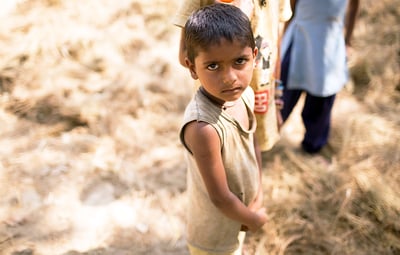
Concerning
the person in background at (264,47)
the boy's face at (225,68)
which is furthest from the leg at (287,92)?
the boy's face at (225,68)

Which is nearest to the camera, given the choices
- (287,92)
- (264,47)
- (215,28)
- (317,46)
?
(215,28)

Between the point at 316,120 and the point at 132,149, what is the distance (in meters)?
1.21

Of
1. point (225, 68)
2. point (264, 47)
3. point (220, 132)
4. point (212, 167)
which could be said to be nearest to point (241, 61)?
point (225, 68)

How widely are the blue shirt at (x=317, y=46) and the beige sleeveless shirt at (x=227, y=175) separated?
3.42 feet

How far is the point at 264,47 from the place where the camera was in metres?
1.49

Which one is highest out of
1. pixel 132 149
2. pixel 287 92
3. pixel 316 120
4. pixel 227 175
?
pixel 227 175

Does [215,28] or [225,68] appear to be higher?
[215,28]

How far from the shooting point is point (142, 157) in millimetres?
2545

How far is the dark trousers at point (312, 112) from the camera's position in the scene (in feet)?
7.93

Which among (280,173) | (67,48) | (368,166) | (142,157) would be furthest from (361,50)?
(67,48)

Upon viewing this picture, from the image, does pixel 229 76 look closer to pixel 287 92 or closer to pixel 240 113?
pixel 240 113

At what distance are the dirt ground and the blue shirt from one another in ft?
1.85

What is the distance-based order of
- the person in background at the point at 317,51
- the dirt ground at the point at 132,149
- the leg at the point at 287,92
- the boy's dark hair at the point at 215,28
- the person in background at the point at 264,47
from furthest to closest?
the leg at the point at 287,92 → the person in background at the point at 317,51 → the dirt ground at the point at 132,149 → the person in background at the point at 264,47 → the boy's dark hair at the point at 215,28

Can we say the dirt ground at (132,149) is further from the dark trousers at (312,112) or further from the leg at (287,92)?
the leg at (287,92)
